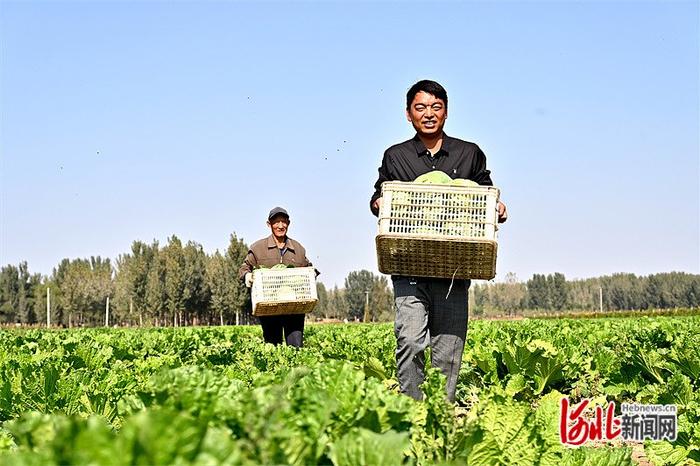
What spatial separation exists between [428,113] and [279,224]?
4009mm

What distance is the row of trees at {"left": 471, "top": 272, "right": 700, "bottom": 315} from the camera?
111 m

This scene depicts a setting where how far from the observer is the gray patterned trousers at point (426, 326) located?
15.3ft

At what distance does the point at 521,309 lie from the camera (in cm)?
12150

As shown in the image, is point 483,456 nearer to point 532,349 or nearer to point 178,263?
point 532,349

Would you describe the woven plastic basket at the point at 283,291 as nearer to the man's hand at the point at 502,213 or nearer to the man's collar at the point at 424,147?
the man's collar at the point at 424,147

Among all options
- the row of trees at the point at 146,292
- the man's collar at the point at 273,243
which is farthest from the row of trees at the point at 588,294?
the man's collar at the point at 273,243

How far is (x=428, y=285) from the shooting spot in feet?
15.4

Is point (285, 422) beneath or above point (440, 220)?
beneath

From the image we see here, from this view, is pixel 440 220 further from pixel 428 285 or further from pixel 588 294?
pixel 588 294

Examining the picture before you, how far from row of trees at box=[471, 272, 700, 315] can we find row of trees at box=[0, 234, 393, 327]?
112ft

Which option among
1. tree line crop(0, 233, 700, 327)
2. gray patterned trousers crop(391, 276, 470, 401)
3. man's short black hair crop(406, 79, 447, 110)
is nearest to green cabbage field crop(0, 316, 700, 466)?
gray patterned trousers crop(391, 276, 470, 401)

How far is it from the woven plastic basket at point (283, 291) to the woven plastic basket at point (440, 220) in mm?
4149

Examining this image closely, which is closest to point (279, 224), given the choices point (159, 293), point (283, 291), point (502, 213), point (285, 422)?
point (283, 291)

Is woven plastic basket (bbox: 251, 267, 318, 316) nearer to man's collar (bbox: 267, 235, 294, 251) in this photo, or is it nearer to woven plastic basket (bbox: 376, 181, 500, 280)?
man's collar (bbox: 267, 235, 294, 251)
